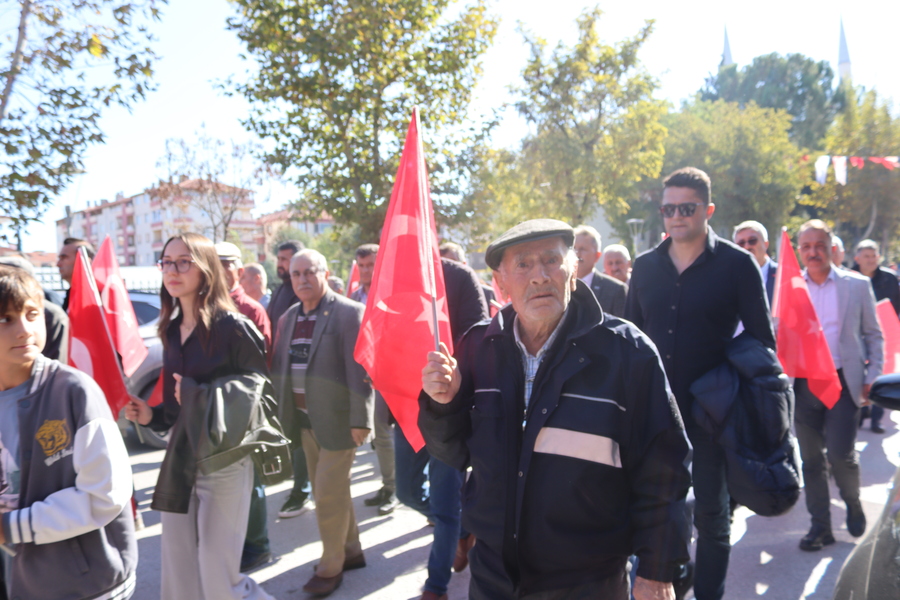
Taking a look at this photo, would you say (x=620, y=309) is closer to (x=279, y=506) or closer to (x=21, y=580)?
(x=279, y=506)

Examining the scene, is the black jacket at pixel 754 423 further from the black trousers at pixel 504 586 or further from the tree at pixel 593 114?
the tree at pixel 593 114

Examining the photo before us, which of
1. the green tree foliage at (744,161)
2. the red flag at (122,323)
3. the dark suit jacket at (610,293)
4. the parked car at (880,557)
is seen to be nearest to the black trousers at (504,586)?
the parked car at (880,557)

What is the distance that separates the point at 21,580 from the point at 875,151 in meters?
37.7

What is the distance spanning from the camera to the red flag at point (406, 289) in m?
2.52

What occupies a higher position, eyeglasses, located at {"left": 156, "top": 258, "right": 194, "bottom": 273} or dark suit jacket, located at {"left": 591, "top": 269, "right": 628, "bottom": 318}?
eyeglasses, located at {"left": 156, "top": 258, "right": 194, "bottom": 273}

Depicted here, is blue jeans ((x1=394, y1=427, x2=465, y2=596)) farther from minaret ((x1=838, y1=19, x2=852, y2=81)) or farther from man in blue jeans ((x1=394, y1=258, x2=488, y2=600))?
minaret ((x1=838, y1=19, x2=852, y2=81))

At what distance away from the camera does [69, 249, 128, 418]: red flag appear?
4215mm

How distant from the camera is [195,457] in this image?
315cm

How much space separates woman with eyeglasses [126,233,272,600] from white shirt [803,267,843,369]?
4.17 m

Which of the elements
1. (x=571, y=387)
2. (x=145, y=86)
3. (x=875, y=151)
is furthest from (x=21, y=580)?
(x=875, y=151)

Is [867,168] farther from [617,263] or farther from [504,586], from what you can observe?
[504,586]

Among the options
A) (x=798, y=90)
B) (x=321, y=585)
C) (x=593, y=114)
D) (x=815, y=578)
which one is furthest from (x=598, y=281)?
(x=798, y=90)

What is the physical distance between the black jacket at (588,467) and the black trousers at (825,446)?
326cm

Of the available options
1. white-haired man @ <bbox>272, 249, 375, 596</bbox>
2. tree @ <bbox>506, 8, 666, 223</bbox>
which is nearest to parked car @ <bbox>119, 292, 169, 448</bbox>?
white-haired man @ <bbox>272, 249, 375, 596</bbox>
